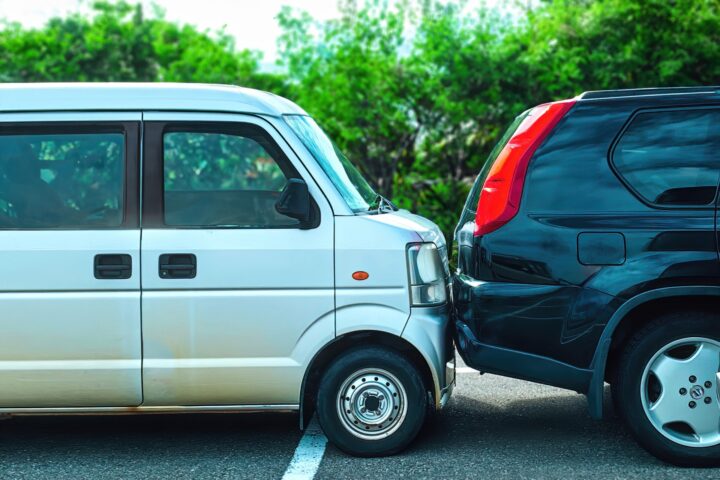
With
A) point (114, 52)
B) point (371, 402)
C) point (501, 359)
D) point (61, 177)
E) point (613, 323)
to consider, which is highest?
point (114, 52)

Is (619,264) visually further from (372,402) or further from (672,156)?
(372,402)

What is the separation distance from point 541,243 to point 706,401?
3.84ft

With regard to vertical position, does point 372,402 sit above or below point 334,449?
above

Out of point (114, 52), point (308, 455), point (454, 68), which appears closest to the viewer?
point (308, 455)

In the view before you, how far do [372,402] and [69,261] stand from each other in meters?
1.78

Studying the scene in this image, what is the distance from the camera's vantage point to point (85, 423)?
623cm

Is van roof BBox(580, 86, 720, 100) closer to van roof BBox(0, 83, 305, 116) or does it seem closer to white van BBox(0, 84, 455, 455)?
white van BBox(0, 84, 455, 455)

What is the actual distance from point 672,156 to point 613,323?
933 millimetres

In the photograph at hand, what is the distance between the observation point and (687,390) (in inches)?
198

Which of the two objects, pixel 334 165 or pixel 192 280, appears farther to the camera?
pixel 334 165

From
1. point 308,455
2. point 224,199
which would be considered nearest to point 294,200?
point 224,199

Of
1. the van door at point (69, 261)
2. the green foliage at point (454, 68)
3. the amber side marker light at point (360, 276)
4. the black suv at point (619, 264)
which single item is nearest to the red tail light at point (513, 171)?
the black suv at point (619, 264)

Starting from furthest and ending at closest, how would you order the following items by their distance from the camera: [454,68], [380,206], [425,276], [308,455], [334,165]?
[454,68] → [380,206] → [334,165] → [308,455] → [425,276]

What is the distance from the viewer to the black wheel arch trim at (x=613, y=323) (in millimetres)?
4930
